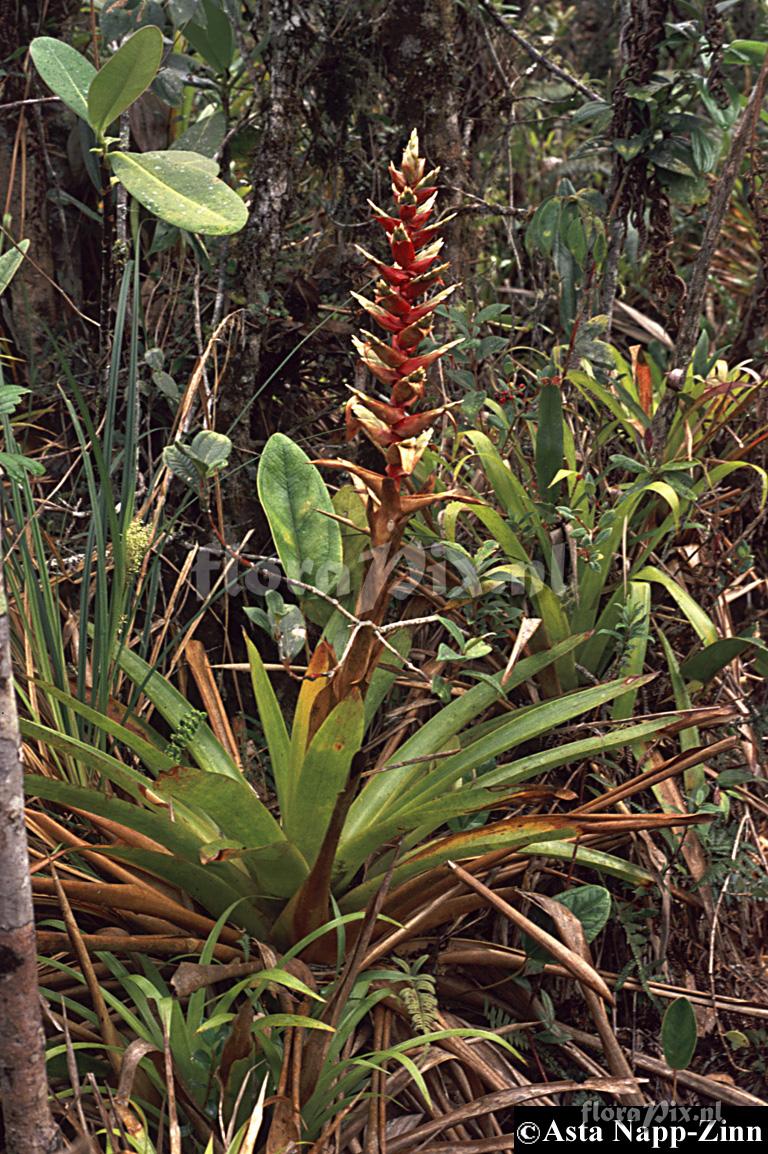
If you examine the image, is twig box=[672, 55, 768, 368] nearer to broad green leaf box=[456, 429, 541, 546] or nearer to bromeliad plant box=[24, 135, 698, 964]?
broad green leaf box=[456, 429, 541, 546]

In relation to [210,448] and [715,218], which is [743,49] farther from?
[210,448]

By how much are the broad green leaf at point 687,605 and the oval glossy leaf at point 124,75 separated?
1.05 metres

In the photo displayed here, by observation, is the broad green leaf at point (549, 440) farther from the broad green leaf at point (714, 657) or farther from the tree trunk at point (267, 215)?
the tree trunk at point (267, 215)

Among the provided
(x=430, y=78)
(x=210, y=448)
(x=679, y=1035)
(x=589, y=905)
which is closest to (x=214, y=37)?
(x=430, y=78)

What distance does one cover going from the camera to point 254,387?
1940 mm

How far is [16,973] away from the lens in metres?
0.93

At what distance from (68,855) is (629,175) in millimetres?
1573

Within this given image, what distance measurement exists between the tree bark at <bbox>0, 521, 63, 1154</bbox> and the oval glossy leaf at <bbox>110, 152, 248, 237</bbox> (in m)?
0.46

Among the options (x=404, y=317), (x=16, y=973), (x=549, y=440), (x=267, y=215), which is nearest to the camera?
(x=16, y=973)

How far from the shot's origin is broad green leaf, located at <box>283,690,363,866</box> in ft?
3.94

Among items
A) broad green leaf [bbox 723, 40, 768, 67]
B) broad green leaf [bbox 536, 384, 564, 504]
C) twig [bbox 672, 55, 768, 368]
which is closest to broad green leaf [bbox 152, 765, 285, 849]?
broad green leaf [bbox 536, 384, 564, 504]

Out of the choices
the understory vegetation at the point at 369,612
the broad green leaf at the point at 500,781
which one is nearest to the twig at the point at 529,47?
the understory vegetation at the point at 369,612

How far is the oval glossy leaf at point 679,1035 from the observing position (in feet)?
4.04

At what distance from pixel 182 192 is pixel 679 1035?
1116 mm
